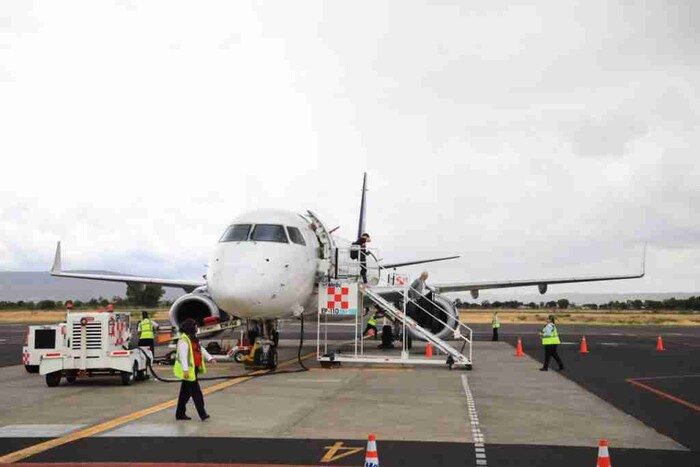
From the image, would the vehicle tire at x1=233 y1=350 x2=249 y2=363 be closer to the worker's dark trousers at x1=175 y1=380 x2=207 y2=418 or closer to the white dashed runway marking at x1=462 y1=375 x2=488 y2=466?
the white dashed runway marking at x1=462 y1=375 x2=488 y2=466

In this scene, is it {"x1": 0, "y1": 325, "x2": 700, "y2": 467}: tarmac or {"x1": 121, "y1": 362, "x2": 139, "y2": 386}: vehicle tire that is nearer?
{"x1": 0, "y1": 325, "x2": 700, "y2": 467}: tarmac

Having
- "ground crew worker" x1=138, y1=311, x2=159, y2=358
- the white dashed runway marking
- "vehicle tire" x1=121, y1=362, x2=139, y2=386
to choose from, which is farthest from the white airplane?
the white dashed runway marking

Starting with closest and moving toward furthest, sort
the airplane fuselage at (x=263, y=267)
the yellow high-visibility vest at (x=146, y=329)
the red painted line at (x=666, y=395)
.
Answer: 1. the red painted line at (x=666, y=395)
2. the airplane fuselage at (x=263, y=267)
3. the yellow high-visibility vest at (x=146, y=329)

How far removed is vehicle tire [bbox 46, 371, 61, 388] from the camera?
51.1 feet

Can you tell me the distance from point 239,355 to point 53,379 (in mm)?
6018

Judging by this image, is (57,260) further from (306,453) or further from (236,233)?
(306,453)

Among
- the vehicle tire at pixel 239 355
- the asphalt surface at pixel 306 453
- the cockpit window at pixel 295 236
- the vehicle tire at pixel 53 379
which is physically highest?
the cockpit window at pixel 295 236

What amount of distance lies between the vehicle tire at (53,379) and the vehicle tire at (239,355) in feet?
18.9

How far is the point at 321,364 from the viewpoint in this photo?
65.7ft

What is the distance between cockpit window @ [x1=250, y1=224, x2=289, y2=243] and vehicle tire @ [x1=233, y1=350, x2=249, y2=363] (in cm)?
402

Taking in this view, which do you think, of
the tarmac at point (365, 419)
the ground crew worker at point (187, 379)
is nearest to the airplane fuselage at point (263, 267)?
the tarmac at point (365, 419)

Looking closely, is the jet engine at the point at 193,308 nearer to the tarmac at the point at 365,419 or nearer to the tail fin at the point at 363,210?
the tarmac at the point at 365,419

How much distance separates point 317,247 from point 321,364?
3.07 m

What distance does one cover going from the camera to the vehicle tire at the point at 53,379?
15586 millimetres
